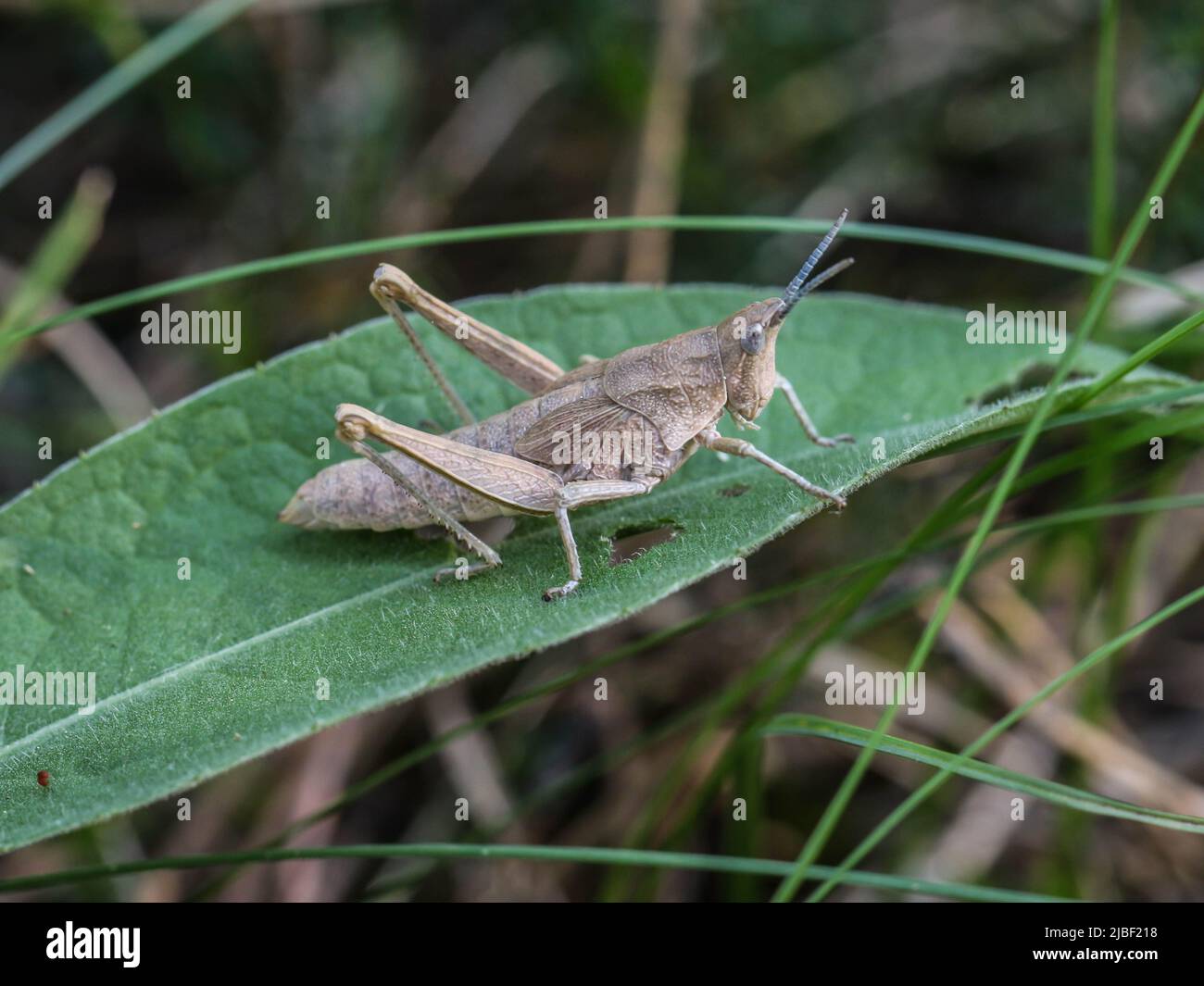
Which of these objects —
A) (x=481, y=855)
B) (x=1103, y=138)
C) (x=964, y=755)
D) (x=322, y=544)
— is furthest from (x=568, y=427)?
(x=1103, y=138)

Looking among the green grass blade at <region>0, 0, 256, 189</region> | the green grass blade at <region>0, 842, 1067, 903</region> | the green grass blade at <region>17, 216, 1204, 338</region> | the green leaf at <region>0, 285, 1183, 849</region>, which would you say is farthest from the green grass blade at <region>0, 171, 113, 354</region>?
the green grass blade at <region>0, 842, 1067, 903</region>

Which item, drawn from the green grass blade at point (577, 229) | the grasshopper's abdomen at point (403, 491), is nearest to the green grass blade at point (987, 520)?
the green grass blade at point (577, 229)

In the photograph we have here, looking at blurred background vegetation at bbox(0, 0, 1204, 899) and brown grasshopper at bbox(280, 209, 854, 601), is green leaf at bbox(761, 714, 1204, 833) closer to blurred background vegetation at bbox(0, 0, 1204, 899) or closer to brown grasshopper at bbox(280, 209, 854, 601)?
brown grasshopper at bbox(280, 209, 854, 601)

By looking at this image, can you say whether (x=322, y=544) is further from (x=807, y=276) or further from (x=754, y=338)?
(x=807, y=276)

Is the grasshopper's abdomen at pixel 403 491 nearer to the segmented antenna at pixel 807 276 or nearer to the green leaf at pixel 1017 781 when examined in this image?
the segmented antenna at pixel 807 276

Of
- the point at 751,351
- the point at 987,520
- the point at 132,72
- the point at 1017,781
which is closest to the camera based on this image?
the point at 987,520

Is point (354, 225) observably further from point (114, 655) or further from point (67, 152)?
point (114, 655)
